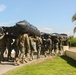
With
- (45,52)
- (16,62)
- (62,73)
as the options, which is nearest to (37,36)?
(45,52)

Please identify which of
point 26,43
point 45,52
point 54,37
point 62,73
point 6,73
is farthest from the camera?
point 54,37

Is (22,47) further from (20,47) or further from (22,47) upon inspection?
(20,47)

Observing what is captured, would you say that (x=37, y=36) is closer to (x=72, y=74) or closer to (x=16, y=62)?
(x=16, y=62)

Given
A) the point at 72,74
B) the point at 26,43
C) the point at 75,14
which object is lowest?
the point at 72,74

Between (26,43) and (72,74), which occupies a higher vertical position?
(26,43)

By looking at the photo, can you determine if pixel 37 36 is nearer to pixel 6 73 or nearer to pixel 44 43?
pixel 44 43

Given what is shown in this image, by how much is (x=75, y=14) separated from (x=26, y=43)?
40831mm

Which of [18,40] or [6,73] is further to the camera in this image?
[18,40]

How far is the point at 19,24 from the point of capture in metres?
17.9

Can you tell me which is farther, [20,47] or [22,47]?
[20,47]

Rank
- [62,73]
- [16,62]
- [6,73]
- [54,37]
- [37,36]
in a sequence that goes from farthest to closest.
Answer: [54,37] → [37,36] → [16,62] → [62,73] → [6,73]

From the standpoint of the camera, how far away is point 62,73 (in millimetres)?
14953

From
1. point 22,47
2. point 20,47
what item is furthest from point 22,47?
point 20,47

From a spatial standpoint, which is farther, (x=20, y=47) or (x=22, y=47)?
(x=20, y=47)
